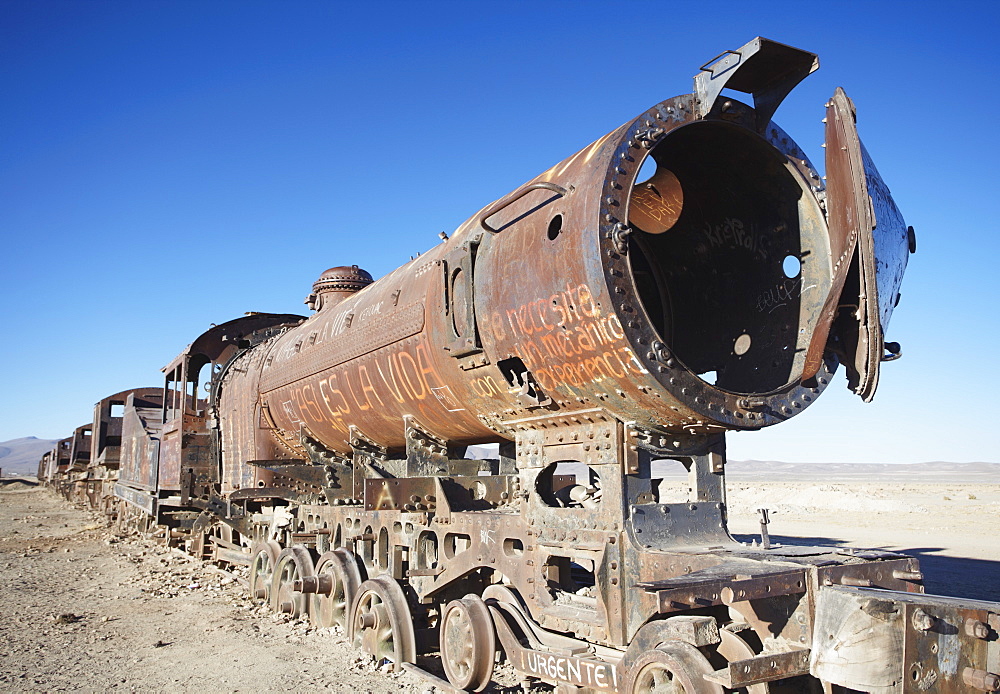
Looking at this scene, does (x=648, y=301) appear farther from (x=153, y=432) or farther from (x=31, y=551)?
(x=31, y=551)

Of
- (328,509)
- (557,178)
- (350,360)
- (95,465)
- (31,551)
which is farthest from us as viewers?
(95,465)

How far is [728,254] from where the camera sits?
495cm

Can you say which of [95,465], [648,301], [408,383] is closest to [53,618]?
[408,383]

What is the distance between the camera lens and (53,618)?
26.7 ft

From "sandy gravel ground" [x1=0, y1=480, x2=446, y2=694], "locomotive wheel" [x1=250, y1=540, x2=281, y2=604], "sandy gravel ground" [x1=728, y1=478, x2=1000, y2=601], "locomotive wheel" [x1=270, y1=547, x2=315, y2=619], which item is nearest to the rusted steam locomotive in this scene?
"sandy gravel ground" [x1=0, y1=480, x2=446, y2=694]

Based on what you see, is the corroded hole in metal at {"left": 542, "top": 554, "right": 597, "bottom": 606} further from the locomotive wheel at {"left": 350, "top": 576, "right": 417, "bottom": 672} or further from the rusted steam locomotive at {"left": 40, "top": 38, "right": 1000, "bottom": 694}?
the locomotive wheel at {"left": 350, "top": 576, "right": 417, "bottom": 672}

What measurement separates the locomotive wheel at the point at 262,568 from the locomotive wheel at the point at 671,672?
5.86 metres

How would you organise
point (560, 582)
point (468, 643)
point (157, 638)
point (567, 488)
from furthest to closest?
point (157, 638), point (567, 488), point (468, 643), point (560, 582)

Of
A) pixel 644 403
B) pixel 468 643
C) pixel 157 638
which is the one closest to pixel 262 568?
pixel 157 638

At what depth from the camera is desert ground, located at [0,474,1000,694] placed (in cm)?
585

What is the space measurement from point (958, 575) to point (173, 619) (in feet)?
33.7

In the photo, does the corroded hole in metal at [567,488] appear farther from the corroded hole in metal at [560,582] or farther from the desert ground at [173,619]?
the desert ground at [173,619]

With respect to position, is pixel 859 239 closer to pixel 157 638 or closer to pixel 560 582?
pixel 560 582

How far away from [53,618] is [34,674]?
2356mm
